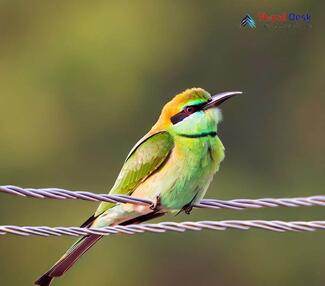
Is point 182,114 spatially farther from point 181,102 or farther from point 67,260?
point 67,260

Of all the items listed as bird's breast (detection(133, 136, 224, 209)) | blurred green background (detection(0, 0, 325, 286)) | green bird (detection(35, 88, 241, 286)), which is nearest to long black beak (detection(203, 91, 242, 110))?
green bird (detection(35, 88, 241, 286))

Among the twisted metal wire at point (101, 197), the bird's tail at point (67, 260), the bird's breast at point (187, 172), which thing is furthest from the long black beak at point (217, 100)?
the twisted metal wire at point (101, 197)

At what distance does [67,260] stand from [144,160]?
357 millimetres

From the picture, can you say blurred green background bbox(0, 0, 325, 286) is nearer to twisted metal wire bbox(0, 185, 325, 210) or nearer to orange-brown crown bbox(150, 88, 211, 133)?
orange-brown crown bbox(150, 88, 211, 133)

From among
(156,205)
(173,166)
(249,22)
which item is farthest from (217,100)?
(249,22)

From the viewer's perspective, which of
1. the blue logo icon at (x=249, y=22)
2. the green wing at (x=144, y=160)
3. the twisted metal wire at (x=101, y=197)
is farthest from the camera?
the blue logo icon at (x=249, y=22)

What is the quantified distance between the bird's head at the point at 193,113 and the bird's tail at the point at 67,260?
0.37 metres

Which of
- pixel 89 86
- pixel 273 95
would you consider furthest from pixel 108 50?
pixel 273 95

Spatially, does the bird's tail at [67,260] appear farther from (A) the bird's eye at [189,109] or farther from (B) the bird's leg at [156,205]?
(A) the bird's eye at [189,109]

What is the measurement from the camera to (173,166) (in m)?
2.86

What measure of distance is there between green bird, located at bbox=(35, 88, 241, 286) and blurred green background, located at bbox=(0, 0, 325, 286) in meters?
5.15

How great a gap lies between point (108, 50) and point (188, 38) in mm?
751

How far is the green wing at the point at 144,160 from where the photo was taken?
288 centimetres

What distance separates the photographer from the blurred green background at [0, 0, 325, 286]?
8977 mm
